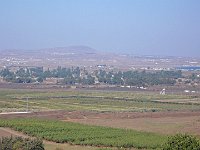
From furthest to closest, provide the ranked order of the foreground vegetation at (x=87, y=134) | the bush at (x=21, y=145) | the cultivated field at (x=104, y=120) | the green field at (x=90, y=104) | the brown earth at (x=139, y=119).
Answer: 1. the green field at (x=90, y=104)
2. the brown earth at (x=139, y=119)
3. the cultivated field at (x=104, y=120)
4. the foreground vegetation at (x=87, y=134)
5. the bush at (x=21, y=145)

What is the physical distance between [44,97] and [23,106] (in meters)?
13.6

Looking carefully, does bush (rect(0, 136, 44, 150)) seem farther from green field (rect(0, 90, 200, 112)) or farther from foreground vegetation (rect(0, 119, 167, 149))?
green field (rect(0, 90, 200, 112))

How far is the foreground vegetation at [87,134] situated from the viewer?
30688mm

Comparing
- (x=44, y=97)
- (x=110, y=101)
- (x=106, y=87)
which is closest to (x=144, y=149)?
(x=110, y=101)

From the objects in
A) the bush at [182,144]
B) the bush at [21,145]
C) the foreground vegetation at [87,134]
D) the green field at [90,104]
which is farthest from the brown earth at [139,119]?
the bush at [21,145]

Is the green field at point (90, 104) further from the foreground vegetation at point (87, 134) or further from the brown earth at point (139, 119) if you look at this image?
the foreground vegetation at point (87, 134)

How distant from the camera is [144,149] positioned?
2927cm

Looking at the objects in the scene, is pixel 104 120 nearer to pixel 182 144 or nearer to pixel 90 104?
pixel 90 104

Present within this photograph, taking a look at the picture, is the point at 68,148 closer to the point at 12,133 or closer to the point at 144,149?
the point at 144,149

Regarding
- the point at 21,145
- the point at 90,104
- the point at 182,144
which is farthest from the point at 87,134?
the point at 90,104

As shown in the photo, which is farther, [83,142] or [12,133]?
[12,133]

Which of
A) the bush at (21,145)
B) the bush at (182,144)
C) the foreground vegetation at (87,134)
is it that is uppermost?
the bush at (182,144)

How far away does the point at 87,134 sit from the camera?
34.4 metres

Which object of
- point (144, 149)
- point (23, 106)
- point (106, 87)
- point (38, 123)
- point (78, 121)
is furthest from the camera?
point (106, 87)
